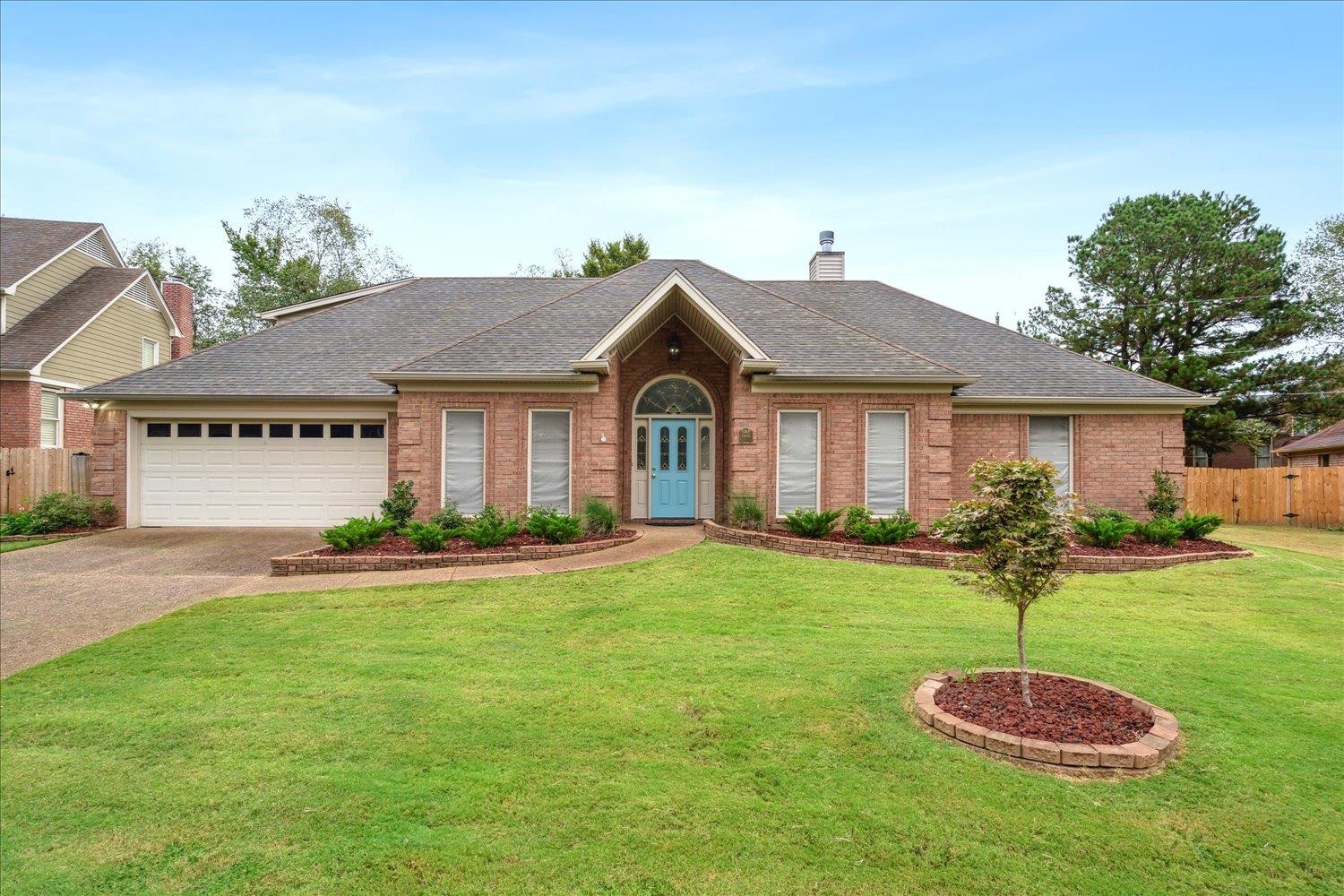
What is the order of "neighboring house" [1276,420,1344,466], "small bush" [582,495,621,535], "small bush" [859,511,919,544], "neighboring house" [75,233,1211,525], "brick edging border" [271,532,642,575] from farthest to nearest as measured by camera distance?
"neighboring house" [1276,420,1344,466], "neighboring house" [75,233,1211,525], "small bush" [582,495,621,535], "small bush" [859,511,919,544], "brick edging border" [271,532,642,575]

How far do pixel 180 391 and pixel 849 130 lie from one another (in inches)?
613

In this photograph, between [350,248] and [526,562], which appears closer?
[526,562]

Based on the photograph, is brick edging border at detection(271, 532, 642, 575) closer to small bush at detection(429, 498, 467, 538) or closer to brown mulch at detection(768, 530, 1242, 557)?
small bush at detection(429, 498, 467, 538)

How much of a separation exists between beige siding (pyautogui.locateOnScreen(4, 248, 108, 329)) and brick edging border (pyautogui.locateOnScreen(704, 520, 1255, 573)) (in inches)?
856

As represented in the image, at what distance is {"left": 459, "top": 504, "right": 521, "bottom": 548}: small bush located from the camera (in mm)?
9906

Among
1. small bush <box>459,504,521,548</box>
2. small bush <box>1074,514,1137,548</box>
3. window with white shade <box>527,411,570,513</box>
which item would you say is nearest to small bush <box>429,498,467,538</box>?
small bush <box>459,504,521,548</box>

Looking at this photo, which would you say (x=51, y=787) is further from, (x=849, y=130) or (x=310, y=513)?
(x=849, y=130)

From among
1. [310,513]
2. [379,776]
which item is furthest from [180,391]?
[379,776]

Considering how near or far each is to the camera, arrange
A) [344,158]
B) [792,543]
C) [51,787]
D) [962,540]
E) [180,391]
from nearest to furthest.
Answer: [51,787], [962,540], [792,543], [180,391], [344,158]

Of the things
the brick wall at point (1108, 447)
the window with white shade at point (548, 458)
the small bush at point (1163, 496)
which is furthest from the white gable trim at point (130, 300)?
the small bush at point (1163, 496)

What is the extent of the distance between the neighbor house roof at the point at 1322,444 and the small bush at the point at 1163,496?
1442 cm

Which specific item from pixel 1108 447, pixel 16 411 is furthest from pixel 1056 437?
pixel 16 411

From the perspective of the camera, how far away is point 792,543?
1041cm

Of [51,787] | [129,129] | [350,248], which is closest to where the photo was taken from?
[51,787]
